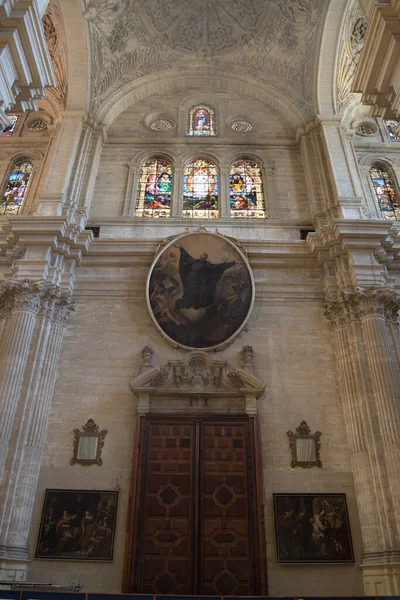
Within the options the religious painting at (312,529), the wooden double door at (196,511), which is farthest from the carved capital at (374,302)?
the religious painting at (312,529)

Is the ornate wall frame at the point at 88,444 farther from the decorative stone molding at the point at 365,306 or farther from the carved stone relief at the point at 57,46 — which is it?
the carved stone relief at the point at 57,46

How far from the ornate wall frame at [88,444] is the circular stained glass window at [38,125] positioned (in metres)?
10.3

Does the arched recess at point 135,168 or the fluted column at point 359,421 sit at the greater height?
the arched recess at point 135,168

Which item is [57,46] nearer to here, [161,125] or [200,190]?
[161,125]

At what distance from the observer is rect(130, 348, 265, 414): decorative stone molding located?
10.3 metres

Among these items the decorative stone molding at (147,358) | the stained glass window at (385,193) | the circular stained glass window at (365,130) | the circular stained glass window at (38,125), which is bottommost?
the decorative stone molding at (147,358)

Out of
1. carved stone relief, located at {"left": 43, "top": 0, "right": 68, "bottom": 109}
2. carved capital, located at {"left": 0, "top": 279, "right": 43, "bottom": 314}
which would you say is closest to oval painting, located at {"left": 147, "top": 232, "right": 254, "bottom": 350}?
carved capital, located at {"left": 0, "top": 279, "right": 43, "bottom": 314}

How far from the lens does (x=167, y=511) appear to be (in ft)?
30.2

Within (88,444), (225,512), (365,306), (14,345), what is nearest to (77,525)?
(88,444)

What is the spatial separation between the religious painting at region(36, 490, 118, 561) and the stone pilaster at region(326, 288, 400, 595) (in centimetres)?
470

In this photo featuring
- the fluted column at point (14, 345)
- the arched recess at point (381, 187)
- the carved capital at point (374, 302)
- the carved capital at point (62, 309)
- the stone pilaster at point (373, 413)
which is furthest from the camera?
the arched recess at point (381, 187)

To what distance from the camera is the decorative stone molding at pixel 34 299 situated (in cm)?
1063

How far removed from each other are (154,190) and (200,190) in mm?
1354

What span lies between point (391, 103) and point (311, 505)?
7.19 metres
